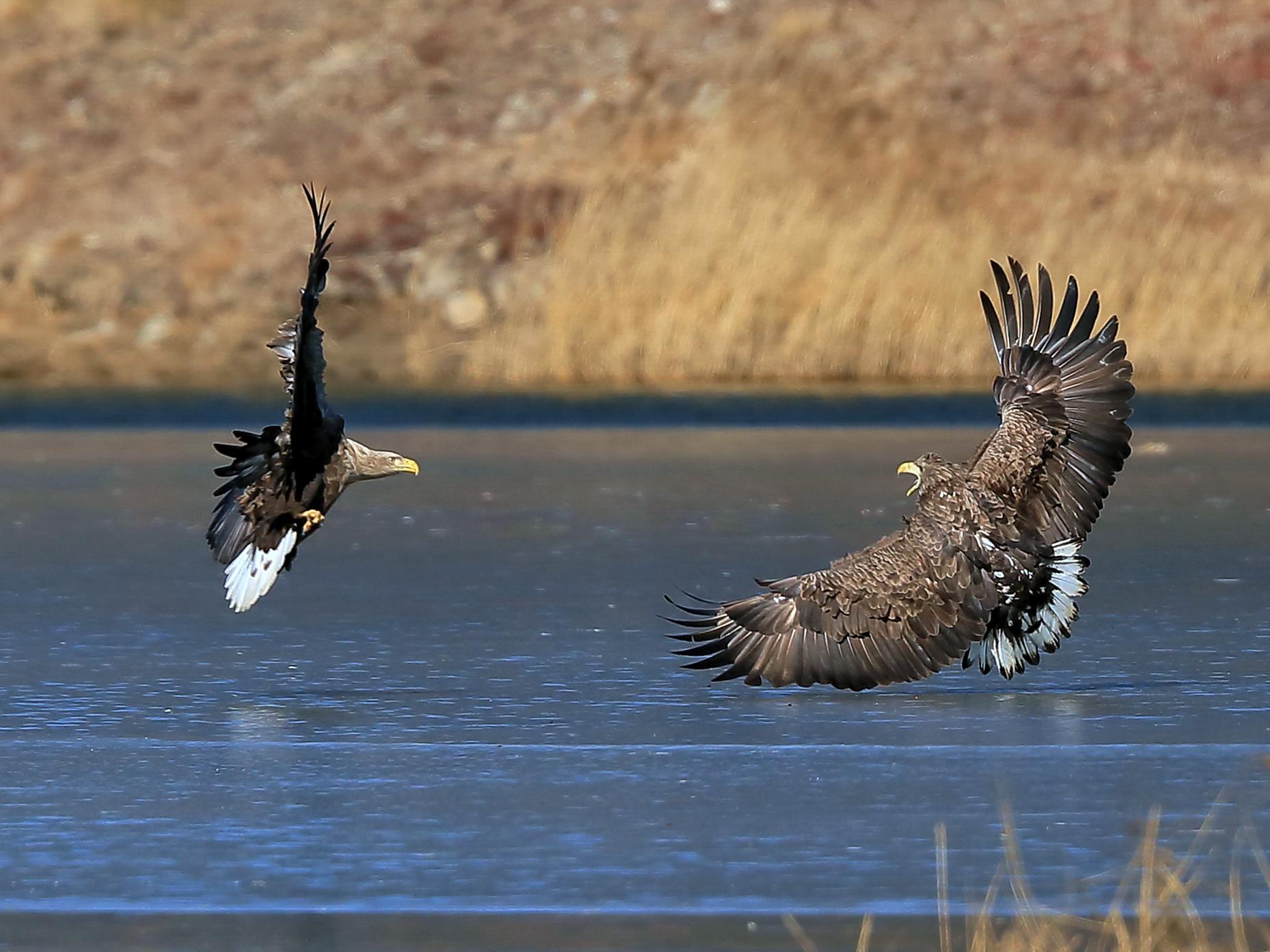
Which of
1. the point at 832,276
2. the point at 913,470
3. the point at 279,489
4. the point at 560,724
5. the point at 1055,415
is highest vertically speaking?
the point at 832,276

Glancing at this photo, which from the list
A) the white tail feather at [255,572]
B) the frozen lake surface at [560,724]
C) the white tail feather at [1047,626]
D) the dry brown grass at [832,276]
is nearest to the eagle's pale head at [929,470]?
the white tail feather at [1047,626]

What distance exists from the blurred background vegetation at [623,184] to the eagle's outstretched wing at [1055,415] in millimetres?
9571

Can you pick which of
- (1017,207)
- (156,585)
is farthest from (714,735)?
(1017,207)

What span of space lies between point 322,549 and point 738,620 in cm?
420

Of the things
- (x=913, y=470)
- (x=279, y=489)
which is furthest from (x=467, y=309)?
(x=913, y=470)

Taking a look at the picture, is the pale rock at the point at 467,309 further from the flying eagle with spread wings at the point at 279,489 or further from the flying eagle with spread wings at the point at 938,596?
the flying eagle with spread wings at the point at 938,596

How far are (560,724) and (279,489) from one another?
198 centimetres

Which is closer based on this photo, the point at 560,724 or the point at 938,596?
the point at 560,724

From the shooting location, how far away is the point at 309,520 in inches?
356

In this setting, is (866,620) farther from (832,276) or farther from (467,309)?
(467,309)

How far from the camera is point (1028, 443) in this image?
8.41 meters

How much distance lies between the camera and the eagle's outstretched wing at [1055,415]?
8.35m

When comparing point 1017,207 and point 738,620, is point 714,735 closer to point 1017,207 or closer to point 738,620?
point 738,620

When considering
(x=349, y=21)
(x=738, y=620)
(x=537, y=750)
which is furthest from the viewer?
(x=349, y=21)
